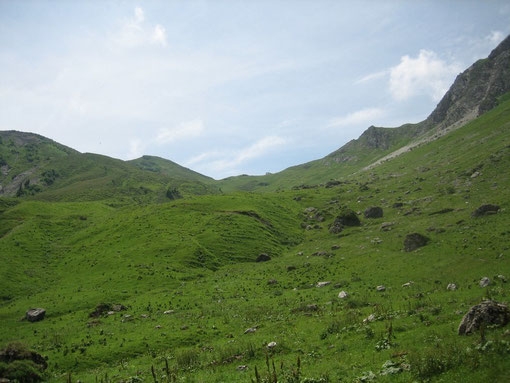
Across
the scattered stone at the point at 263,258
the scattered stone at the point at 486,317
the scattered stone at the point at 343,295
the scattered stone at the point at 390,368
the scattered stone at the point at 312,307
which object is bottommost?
the scattered stone at the point at 343,295

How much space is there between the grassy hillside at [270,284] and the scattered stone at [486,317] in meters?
0.86

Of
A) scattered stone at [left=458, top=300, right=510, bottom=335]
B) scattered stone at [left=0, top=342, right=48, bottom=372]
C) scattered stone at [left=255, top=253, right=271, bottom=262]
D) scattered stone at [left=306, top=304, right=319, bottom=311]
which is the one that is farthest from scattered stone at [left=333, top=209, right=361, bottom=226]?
scattered stone at [left=0, top=342, right=48, bottom=372]

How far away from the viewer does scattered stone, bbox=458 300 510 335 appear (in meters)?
16.8

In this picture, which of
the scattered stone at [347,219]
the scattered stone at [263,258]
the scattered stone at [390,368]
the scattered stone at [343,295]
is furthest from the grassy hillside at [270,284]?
the scattered stone at [347,219]

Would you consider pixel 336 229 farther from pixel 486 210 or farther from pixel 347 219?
pixel 486 210

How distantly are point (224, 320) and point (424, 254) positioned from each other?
36.5 m

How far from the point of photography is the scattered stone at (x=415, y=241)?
5784 centimetres

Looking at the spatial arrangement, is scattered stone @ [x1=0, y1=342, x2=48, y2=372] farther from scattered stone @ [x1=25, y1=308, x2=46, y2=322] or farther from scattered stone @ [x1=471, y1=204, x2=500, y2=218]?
scattered stone @ [x1=471, y1=204, x2=500, y2=218]

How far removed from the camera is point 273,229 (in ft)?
332

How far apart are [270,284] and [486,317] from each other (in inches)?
1646

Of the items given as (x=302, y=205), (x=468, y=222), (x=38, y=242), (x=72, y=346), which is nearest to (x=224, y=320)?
(x=72, y=346)

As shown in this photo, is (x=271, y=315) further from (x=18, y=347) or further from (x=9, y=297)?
(x=9, y=297)

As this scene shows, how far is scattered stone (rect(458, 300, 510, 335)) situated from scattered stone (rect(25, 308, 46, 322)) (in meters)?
55.6

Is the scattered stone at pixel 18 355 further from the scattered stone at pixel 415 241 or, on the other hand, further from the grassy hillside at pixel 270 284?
the scattered stone at pixel 415 241
